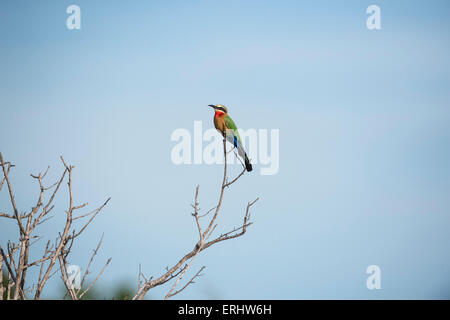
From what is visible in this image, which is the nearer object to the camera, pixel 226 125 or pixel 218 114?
pixel 226 125

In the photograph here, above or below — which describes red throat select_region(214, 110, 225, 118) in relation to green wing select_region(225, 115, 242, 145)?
above

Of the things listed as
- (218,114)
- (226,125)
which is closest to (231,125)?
(226,125)

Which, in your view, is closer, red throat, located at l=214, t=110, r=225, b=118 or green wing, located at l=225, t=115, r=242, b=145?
green wing, located at l=225, t=115, r=242, b=145

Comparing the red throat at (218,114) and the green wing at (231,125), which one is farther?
the red throat at (218,114)

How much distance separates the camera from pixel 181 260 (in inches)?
130

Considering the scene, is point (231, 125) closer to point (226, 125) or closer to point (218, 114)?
point (226, 125)

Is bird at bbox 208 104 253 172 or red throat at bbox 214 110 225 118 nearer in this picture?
bird at bbox 208 104 253 172

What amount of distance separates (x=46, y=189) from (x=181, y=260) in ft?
3.16

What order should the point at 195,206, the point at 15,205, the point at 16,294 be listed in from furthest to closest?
the point at 195,206 → the point at 15,205 → the point at 16,294

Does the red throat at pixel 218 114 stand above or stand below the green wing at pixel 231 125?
above
